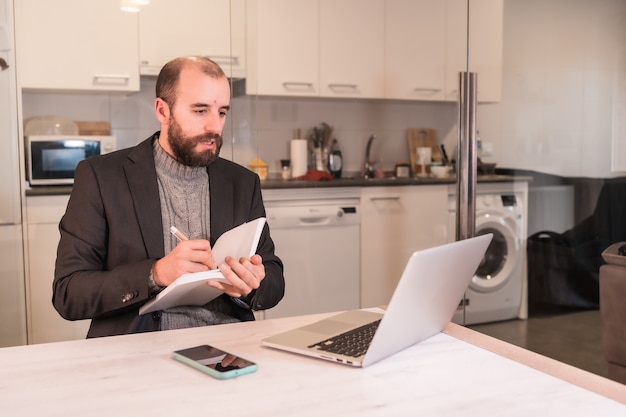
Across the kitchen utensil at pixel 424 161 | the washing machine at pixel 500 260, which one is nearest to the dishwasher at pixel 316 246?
the washing machine at pixel 500 260

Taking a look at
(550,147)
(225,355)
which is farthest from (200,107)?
(550,147)

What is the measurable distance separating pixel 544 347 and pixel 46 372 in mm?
2792

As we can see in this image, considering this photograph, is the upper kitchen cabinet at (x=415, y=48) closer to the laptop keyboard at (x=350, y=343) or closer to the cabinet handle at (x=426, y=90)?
the cabinet handle at (x=426, y=90)

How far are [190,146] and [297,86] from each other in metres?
2.32

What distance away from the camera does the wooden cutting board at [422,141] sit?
15.8 feet

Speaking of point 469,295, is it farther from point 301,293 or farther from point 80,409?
point 80,409

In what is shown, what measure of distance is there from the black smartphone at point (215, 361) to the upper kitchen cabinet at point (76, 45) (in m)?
2.44

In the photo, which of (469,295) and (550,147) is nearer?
(550,147)

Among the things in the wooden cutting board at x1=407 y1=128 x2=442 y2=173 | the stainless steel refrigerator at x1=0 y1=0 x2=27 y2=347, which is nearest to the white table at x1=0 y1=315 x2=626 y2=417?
the stainless steel refrigerator at x1=0 y1=0 x2=27 y2=347

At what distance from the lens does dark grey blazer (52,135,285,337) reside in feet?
5.59

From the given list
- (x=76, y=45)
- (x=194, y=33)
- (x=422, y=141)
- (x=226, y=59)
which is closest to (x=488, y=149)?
(x=422, y=141)

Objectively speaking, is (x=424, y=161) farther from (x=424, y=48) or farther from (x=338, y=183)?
(x=338, y=183)

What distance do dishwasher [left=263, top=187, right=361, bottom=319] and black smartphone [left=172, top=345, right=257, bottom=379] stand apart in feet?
8.27

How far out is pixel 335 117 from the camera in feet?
15.3
